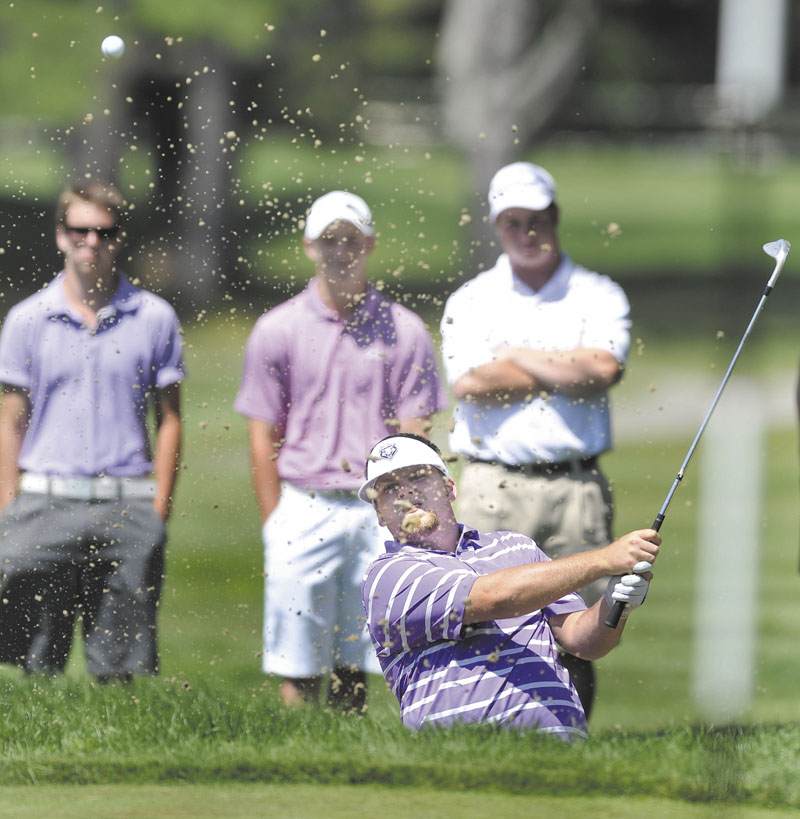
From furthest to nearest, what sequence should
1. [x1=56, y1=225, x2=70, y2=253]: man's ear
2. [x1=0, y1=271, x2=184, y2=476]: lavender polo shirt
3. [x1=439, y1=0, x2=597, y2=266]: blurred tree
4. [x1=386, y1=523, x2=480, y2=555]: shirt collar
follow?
[x1=439, y1=0, x2=597, y2=266]: blurred tree < [x1=56, y1=225, x2=70, y2=253]: man's ear < [x1=0, y1=271, x2=184, y2=476]: lavender polo shirt < [x1=386, y1=523, x2=480, y2=555]: shirt collar

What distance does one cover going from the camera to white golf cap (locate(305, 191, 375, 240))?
4645 millimetres

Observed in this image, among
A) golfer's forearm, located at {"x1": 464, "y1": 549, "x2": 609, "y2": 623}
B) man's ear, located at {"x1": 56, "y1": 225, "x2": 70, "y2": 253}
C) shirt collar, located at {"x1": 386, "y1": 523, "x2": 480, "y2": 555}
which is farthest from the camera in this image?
man's ear, located at {"x1": 56, "y1": 225, "x2": 70, "y2": 253}

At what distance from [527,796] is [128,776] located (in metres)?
0.91

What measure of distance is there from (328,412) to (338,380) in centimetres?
9

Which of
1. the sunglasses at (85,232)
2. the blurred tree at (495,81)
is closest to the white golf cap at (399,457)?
the sunglasses at (85,232)

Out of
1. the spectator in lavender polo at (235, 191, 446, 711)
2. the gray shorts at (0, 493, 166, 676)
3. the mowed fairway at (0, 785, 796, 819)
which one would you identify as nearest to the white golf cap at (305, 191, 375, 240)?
the spectator in lavender polo at (235, 191, 446, 711)

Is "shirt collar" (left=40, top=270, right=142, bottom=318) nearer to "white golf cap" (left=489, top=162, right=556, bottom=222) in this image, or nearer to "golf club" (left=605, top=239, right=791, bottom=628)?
"white golf cap" (left=489, top=162, right=556, bottom=222)

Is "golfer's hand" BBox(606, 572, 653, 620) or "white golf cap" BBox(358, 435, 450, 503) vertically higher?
"white golf cap" BBox(358, 435, 450, 503)

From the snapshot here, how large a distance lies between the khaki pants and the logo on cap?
3.16 feet

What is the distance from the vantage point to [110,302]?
183 inches

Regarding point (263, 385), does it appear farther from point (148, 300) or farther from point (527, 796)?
point (527, 796)

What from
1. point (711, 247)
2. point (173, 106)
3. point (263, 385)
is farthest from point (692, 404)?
point (711, 247)

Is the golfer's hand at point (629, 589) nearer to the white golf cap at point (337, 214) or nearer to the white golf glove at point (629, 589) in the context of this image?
the white golf glove at point (629, 589)

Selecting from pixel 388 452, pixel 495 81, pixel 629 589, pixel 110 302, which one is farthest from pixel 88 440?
pixel 495 81
